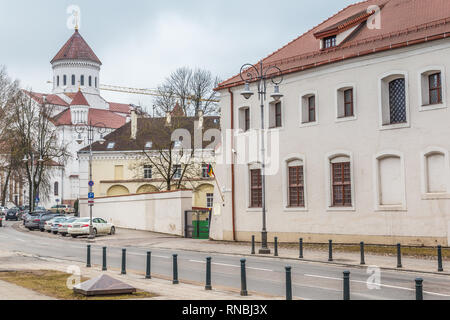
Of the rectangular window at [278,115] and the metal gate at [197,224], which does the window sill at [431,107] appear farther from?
the metal gate at [197,224]

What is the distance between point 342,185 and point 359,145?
2.30 m

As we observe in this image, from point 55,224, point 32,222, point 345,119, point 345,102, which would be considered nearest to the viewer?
point 345,119

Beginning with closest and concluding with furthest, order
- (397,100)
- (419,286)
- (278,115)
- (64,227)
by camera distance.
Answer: (419,286)
(397,100)
(278,115)
(64,227)

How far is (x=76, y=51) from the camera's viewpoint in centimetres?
13888

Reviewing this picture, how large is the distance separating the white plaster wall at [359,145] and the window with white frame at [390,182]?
0.80 feet

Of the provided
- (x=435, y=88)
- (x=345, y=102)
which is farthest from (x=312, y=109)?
(x=435, y=88)

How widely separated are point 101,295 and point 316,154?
20.7 meters

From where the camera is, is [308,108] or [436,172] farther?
[308,108]

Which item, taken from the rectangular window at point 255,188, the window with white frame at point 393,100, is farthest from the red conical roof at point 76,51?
the window with white frame at point 393,100

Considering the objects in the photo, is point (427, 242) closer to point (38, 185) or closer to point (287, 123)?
point (287, 123)

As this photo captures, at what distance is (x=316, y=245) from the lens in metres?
31.2

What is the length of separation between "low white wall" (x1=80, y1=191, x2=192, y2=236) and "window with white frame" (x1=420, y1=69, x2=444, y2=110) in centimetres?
2062

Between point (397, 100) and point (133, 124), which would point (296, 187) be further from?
point (133, 124)
